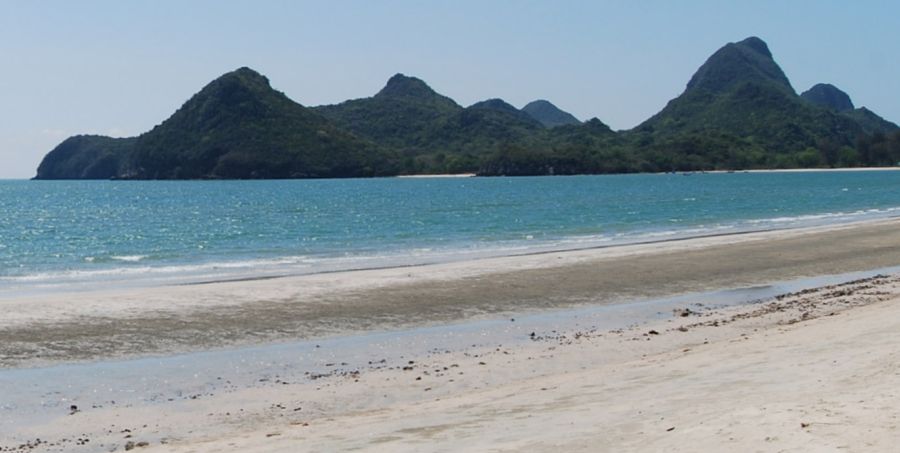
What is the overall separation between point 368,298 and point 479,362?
7750 millimetres

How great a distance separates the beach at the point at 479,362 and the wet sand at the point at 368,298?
0.09 metres

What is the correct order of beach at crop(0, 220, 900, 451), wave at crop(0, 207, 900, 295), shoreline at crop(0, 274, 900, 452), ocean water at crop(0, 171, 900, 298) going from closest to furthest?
shoreline at crop(0, 274, 900, 452), beach at crop(0, 220, 900, 451), wave at crop(0, 207, 900, 295), ocean water at crop(0, 171, 900, 298)

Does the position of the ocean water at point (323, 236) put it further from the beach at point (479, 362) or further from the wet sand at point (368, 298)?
the beach at point (479, 362)

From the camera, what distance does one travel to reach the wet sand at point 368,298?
627 inches

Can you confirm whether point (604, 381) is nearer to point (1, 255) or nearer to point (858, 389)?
point (858, 389)

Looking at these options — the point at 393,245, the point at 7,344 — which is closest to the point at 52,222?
the point at 393,245

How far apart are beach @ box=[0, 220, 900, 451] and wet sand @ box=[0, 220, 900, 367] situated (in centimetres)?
9

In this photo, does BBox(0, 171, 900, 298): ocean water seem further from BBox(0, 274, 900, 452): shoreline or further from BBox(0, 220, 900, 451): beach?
BBox(0, 274, 900, 452): shoreline

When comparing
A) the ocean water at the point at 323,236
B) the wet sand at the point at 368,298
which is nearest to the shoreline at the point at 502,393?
the wet sand at the point at 368,298

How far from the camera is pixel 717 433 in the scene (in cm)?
791

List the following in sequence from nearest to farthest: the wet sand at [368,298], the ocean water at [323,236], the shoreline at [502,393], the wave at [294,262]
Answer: the shoreline at [502,393]
the wet sand at [368,298]
the wave at [294,262]
the ocean water at [323,236]

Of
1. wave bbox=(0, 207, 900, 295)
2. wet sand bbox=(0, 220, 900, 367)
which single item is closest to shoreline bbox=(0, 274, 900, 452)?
wet sand bbox=(0, 220, 900, 367)

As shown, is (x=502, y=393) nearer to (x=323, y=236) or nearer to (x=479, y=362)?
(x=479, y=362)

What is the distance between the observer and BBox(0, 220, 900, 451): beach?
8.65m
